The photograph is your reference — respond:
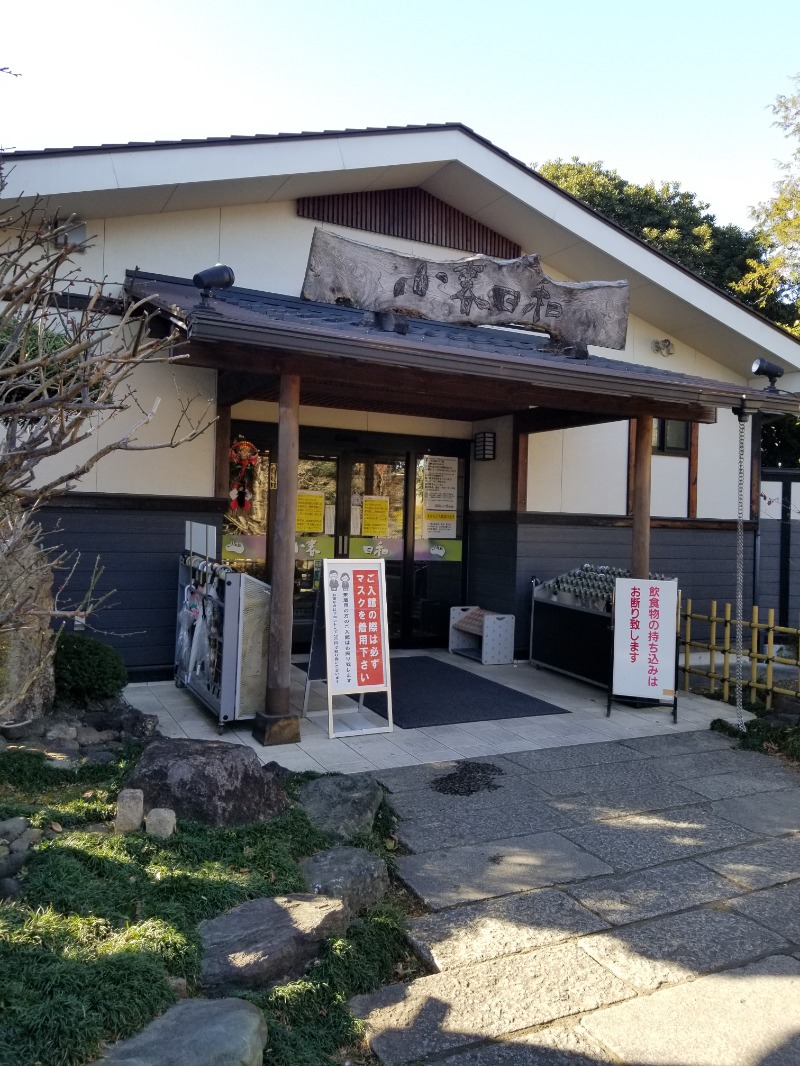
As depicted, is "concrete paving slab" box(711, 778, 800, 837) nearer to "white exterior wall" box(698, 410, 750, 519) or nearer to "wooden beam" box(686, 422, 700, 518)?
"wooden beam" box(686, 422, 700, 518)

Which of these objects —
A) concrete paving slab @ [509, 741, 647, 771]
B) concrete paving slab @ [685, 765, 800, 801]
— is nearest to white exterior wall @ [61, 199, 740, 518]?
concrete paving slab @ [509, 741, 647, 771]

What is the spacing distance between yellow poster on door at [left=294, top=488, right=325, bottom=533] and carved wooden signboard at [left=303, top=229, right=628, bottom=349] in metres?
3.16

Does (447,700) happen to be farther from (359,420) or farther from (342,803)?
(359,420)

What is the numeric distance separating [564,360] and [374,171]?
315 centimetres

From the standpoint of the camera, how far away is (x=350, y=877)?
3572mm

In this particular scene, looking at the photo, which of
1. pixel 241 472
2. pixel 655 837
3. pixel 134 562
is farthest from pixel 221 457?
pixel 655 837

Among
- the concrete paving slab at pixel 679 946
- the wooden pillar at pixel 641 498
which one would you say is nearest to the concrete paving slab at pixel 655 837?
the concrete paving slab at pixel 679 946

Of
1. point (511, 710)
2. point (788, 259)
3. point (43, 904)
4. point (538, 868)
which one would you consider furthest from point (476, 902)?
point (788, 259)

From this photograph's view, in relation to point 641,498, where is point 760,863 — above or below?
below

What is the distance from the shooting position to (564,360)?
6.81 meters

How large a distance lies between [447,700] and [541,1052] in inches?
187

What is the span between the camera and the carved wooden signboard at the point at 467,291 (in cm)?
612

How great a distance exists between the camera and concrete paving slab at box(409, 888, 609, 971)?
3.24m

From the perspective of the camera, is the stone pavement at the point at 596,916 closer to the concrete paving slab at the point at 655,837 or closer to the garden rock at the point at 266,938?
the concrete paving slab at the point at 655,837
